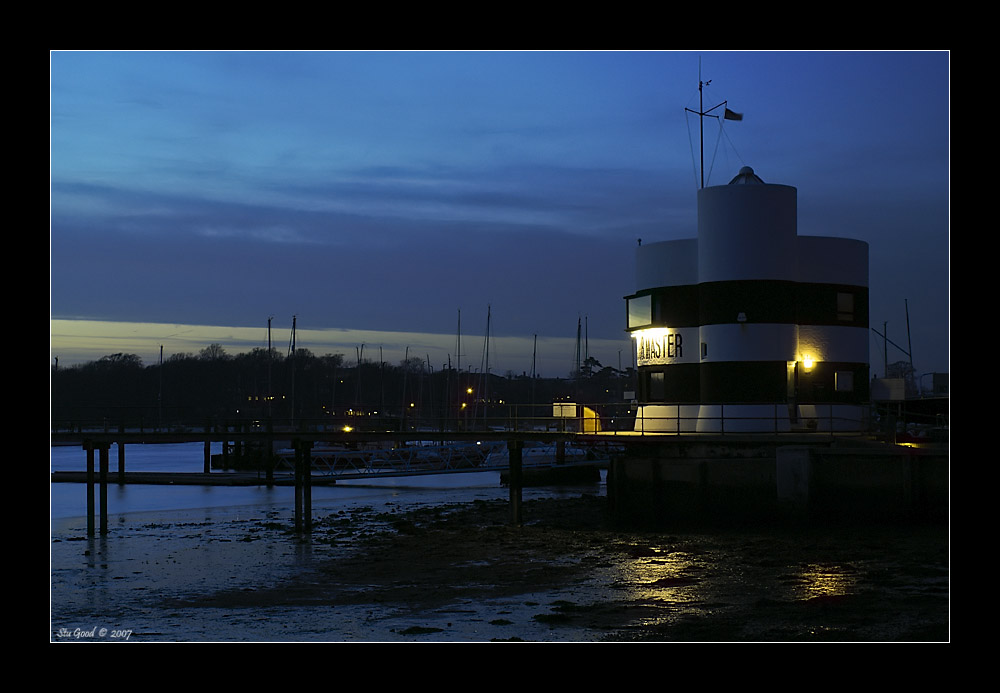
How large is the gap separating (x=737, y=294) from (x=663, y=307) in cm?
323

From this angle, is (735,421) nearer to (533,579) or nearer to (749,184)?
(749,184)

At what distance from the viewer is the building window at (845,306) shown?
38.3 metres

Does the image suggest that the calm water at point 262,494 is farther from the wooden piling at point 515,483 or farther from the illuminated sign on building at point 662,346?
the illuminated sign on building at point 662,346

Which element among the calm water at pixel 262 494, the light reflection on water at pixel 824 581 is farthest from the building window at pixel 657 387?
the calm water at pixel 262 494

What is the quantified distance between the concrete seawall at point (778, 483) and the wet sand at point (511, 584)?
68 cm

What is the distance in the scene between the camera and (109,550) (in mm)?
34062

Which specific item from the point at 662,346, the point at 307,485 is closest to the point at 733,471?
the point at 662,346

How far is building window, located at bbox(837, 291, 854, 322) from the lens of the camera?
38312 millimetres

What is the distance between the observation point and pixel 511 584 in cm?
2509

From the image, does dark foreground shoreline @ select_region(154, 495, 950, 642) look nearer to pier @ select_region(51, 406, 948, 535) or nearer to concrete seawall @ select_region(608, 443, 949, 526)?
concrete seawall @ select_region(608, 443, 949, 526)

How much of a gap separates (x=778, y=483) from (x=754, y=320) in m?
7.09

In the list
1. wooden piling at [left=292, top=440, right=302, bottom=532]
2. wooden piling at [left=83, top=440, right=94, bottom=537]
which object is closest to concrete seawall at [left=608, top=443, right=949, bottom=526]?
wooden piling at [left=292, top=440, right=302, bottom=532]

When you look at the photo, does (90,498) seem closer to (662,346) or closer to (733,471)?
(662,346)
